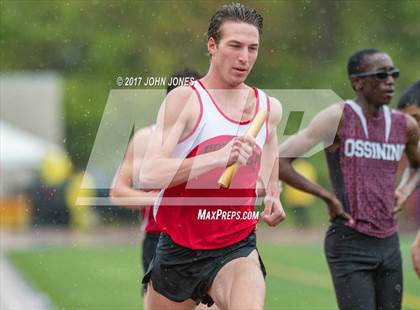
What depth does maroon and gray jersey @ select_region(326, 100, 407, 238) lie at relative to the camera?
7016 millimetres

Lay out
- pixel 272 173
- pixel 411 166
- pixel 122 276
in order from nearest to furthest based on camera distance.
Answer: pixel 272 173
pixel 411 166
pixel 122 276

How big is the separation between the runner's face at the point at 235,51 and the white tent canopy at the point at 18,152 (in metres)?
24.4

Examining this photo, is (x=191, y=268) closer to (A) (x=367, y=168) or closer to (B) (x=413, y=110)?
(A) (x=367, y=168)

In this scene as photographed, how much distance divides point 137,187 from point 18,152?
2315 cm

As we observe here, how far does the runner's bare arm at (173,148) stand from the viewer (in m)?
5.54

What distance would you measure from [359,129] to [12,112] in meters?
30.5

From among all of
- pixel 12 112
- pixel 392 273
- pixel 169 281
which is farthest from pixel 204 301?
pixel 12 112

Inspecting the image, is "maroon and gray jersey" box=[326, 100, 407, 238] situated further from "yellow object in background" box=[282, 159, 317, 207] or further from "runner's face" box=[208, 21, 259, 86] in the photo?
"yellow object in background" box=[282, 159, 317, 207]

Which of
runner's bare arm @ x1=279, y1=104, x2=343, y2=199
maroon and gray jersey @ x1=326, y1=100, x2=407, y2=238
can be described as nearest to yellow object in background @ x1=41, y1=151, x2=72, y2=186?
runner's bare arm @ x1=279, y1=104, x2=343, y2=199

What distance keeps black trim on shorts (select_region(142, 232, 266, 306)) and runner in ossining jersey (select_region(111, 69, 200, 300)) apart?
3.57 feet

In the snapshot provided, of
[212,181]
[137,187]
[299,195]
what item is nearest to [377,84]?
[137,187]

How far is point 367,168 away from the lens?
23.1ft

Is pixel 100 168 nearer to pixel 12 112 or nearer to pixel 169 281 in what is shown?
pixel 12 112

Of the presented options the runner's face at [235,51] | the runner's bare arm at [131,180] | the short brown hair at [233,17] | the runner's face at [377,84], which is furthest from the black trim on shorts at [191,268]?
the runner's face at [377,84]
